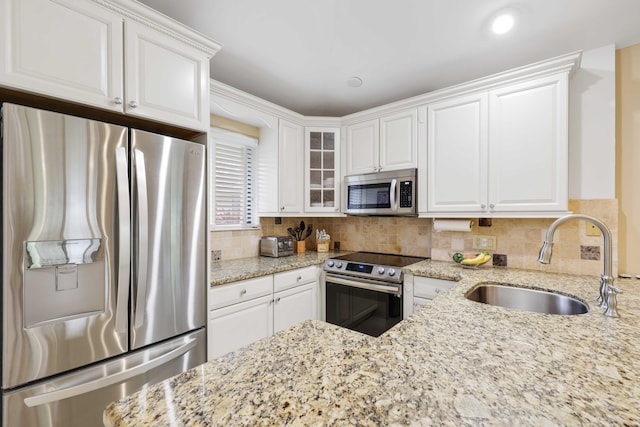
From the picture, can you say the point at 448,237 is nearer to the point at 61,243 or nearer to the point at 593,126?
the point at 593,126

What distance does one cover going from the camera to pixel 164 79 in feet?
4.97

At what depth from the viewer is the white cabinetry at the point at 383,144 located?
246 cm

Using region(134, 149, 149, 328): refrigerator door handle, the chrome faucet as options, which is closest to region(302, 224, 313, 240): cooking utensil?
region(134, 149, 149, 328): refrigerator door handle

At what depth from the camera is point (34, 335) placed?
1106 millimetres

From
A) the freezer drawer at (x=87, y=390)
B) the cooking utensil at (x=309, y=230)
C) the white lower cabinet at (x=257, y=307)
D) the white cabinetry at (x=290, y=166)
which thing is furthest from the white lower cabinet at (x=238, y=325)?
the cooking utensil at (x=309, y=230)

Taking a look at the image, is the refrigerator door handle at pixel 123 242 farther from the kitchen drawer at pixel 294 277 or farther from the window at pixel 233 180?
the window at pixel 233 180

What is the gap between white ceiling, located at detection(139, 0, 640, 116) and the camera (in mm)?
1533

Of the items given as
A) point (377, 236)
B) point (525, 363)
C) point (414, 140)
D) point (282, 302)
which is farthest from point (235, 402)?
point (377, 236)

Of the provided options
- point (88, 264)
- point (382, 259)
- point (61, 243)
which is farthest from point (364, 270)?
point (61, 243)

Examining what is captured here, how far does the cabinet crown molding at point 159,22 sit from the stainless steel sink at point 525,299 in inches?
81.5

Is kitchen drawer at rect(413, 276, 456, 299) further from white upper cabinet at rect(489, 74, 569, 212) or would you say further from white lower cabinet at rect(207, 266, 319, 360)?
white lower cabinet at rect(207, 266, 319, 360)

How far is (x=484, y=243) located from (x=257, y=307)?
6.24ft

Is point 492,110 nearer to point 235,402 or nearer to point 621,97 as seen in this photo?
point 621,97

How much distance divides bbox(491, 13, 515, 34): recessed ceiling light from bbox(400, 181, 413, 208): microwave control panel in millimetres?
1139
